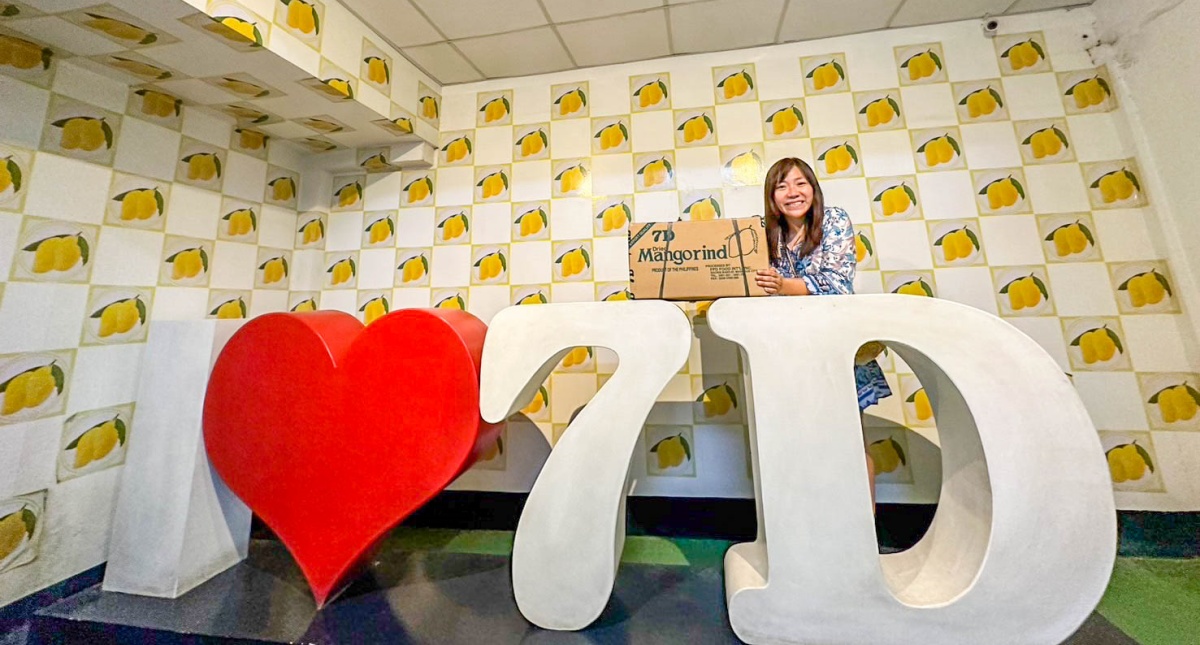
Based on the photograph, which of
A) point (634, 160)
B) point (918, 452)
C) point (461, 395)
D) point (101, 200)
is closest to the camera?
point (461, 395)

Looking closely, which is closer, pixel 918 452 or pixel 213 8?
pixel 213 8

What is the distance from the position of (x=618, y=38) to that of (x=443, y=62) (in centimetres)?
81

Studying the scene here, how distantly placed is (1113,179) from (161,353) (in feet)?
11.1

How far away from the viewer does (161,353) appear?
3.94ft

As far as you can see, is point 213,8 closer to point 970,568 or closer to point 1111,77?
point 970,568

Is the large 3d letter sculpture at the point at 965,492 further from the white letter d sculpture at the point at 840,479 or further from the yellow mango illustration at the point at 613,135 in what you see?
the yellow mango illustration at the point at 613,135

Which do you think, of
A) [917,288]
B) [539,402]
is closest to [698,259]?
[539,402]

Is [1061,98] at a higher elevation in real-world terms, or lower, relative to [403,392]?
higher

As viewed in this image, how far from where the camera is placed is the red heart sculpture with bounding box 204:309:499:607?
0.96m

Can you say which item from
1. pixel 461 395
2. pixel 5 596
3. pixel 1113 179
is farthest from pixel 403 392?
pixel 1113 179

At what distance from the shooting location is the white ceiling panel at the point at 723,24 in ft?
4.74

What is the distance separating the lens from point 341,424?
1012 millimetres

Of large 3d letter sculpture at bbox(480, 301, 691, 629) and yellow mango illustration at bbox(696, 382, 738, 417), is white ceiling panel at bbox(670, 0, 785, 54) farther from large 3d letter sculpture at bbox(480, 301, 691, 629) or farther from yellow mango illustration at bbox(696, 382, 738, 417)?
yellow mango illustration at bbox(696, 382, 738, 417)

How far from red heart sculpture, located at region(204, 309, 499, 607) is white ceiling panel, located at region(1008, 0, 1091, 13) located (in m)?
2.39
